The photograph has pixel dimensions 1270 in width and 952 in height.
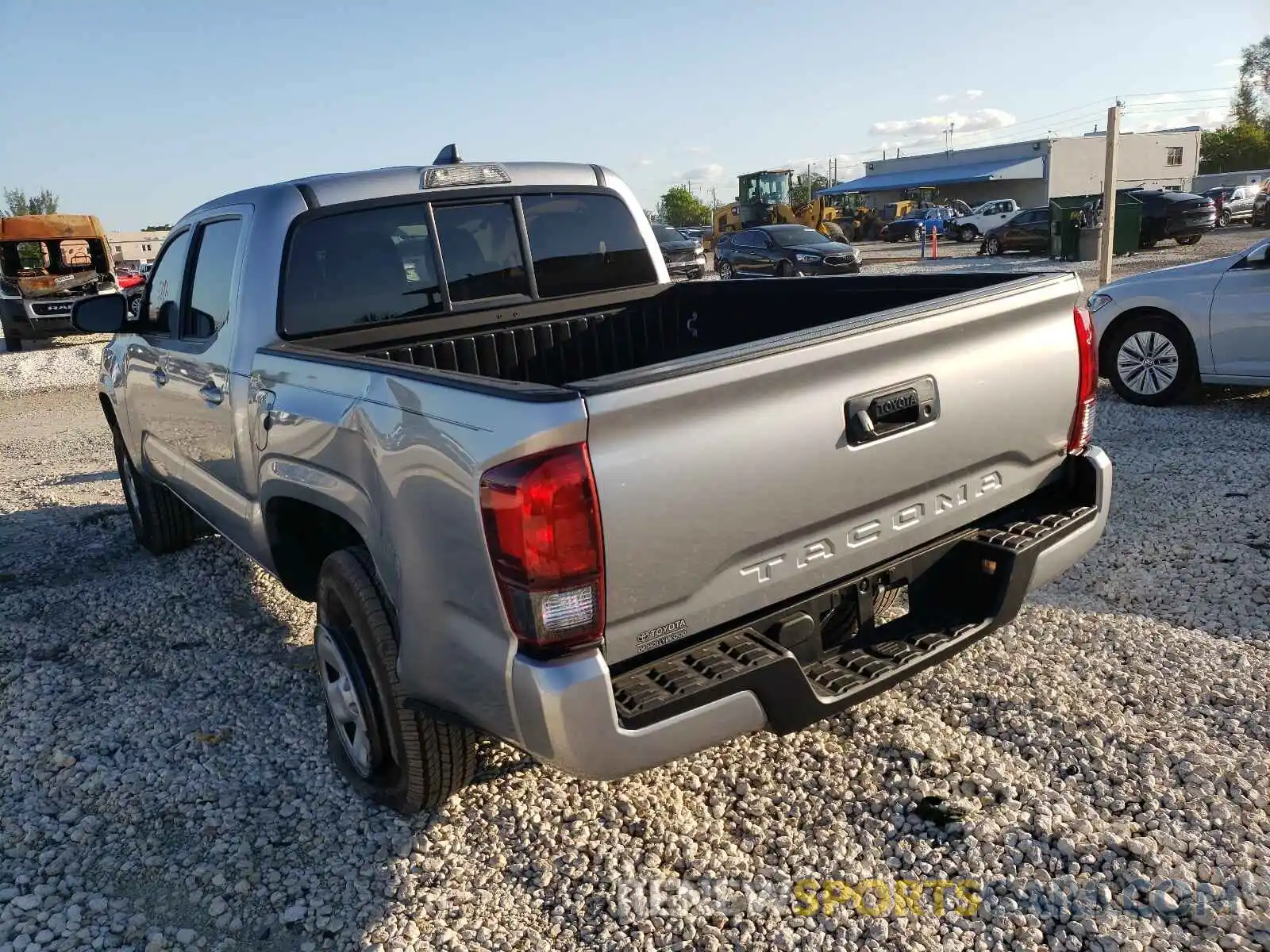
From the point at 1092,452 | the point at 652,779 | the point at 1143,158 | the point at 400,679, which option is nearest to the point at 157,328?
the point at 400,679

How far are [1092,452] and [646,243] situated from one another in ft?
7.40

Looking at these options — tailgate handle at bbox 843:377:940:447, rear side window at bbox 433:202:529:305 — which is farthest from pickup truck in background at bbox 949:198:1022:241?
tailgate handle at bbox 843:377:940:447

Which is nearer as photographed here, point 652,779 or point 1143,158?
point 652,779

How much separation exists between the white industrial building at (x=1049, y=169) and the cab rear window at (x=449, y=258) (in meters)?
58.2

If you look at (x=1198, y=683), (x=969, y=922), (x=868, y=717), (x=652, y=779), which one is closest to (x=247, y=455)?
(x=652, y=779)

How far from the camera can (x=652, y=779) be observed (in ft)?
10.8

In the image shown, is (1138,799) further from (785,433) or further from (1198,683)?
(785,433)

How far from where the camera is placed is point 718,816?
3086 mm

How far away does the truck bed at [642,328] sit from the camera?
3.85 m

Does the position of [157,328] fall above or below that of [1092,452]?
above

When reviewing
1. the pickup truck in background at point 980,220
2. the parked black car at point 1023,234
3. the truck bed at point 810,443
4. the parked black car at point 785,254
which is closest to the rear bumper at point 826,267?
the parked black car at point 785,254

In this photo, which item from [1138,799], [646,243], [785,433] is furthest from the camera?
[646,243]

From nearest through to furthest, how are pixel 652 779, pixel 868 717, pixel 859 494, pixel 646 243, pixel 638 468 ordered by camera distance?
pixel 638 468, pixel 859 494, pixel 652 779, pixel 868 717, pixel 646 243

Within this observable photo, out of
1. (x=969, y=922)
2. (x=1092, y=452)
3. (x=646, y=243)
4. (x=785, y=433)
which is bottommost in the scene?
(x=969, y=922)
